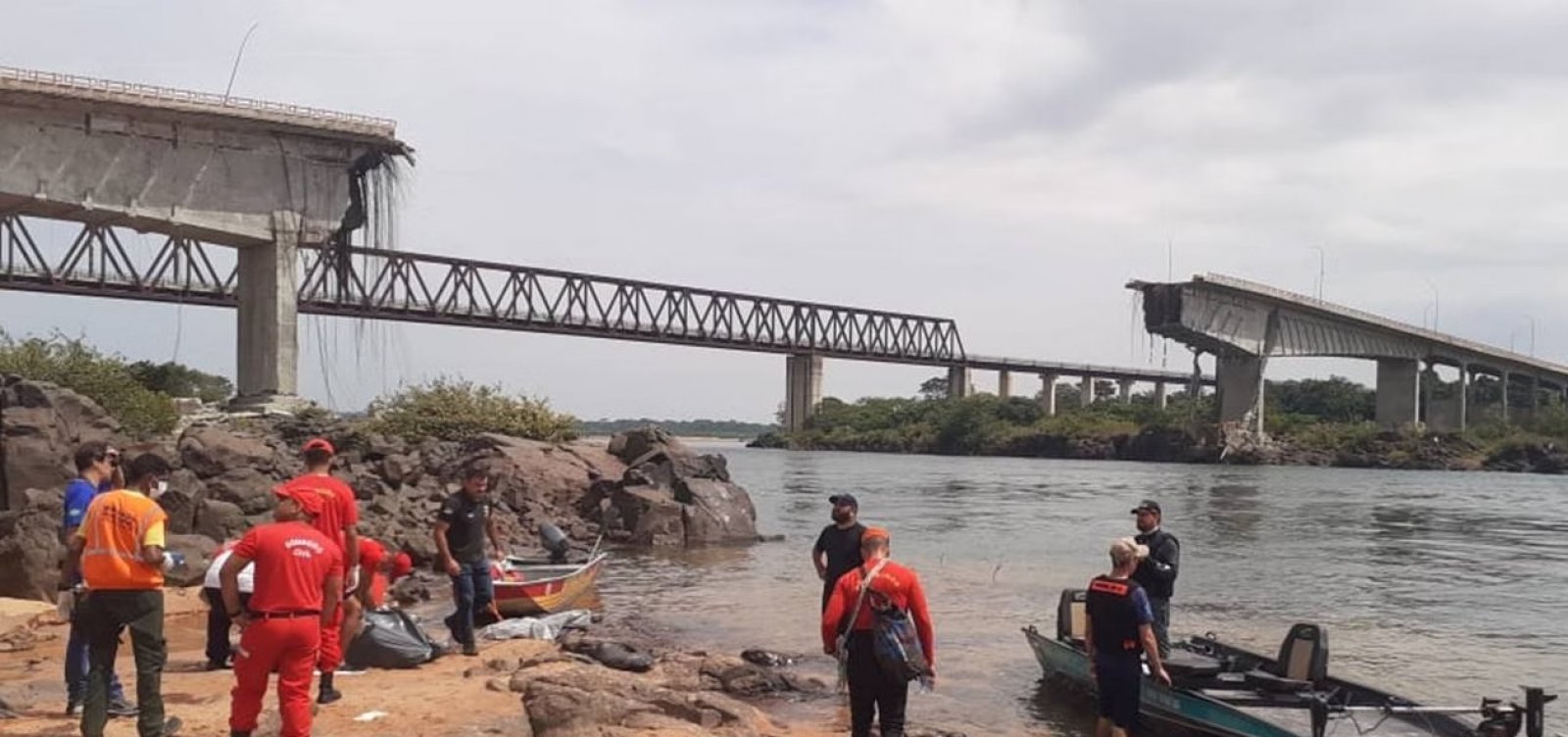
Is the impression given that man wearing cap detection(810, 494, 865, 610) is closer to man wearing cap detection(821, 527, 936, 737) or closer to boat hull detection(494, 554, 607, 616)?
man wearing cap detection(821, 527, 936, 737)

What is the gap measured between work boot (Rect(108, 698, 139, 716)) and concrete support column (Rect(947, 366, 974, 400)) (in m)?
124

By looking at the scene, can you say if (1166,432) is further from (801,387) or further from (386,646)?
(386,646)

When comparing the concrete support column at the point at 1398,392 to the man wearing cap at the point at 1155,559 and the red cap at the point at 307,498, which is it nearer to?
the man wearing cap at the point at 1155,559

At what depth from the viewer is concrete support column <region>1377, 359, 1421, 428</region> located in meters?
99.1

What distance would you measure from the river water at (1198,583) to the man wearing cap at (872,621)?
413cm

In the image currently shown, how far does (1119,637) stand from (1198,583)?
1733 centimetres

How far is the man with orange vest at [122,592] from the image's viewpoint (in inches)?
297

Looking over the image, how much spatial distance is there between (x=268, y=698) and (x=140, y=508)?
2.39m

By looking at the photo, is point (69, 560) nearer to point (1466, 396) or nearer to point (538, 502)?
point (538, 502)

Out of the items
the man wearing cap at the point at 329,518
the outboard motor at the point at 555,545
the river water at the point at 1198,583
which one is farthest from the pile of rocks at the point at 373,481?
the man wearing cap at the point at 329,518

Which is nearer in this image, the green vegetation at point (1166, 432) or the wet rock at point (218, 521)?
the wet rock at point (218, 521)

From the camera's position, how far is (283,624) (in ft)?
22.9

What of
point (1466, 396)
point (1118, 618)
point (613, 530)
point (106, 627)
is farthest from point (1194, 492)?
point (1466, 396)

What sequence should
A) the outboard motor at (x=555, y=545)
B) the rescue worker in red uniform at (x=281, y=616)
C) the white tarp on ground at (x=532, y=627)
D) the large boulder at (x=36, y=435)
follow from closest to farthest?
1. the rescue worker in red uniform at (x=281, y=616)
2. the white tarp on ground at (x=532, y=627)
3. the large boulder at (x=36, y=435)
4. the outboard motor at (x=555, y=545)
